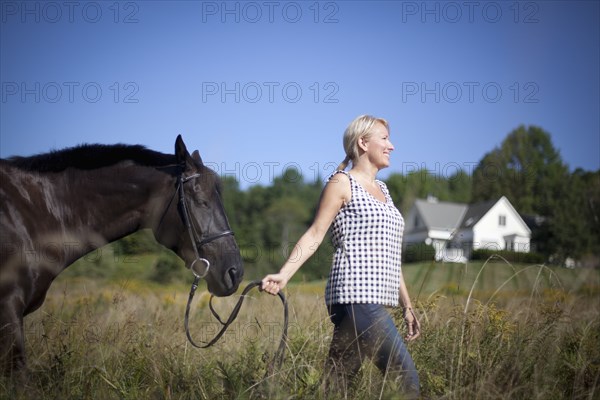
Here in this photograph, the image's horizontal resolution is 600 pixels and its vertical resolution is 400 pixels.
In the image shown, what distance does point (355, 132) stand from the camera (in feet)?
12.4

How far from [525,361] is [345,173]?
2010mm

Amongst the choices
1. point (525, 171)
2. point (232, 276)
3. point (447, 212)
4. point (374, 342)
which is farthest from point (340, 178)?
point (447, 212)

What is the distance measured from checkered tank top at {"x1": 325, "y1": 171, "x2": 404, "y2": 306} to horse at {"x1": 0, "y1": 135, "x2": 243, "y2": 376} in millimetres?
1026

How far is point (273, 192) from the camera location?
315 ft

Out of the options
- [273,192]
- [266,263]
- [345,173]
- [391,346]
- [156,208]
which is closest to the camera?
[391,346]

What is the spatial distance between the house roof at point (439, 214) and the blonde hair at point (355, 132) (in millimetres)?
53182

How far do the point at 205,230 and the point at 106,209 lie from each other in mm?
843

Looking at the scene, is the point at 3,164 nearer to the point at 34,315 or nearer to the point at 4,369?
the point at 4,369

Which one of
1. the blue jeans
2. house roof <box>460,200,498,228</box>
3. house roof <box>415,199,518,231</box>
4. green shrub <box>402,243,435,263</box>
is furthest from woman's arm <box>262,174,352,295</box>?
house roof <box>415,199,518,231</box>

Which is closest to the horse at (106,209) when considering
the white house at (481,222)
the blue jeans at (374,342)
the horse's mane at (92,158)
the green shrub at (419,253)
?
the horse's mane at (92,158)

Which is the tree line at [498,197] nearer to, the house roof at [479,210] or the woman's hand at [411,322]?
the woman's hand at [411,322]

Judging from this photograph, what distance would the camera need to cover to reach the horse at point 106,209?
403 centimetres

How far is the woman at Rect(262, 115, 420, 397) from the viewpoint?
3393 mm

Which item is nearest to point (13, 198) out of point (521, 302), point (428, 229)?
point (521, 302)
